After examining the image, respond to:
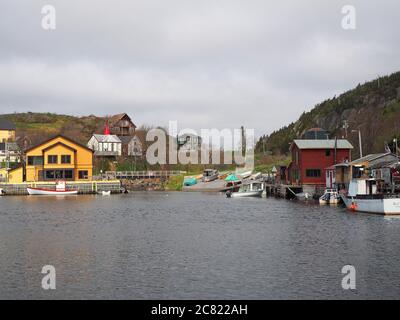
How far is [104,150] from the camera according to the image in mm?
126312

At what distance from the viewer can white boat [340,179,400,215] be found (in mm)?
45438

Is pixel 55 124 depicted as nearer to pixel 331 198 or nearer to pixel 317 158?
pixel 317 158

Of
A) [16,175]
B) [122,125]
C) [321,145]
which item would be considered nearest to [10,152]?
[16,175]

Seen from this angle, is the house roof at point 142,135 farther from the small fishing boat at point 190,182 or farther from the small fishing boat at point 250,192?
the small fishing boat at point 250,192

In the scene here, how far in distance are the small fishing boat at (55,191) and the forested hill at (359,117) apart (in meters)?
55.7

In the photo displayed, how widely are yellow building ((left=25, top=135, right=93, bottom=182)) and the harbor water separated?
1853 inches

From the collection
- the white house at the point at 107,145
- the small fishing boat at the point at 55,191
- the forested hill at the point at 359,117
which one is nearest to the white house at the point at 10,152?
the white house at the point at 107,145

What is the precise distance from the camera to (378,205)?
46.7 metres

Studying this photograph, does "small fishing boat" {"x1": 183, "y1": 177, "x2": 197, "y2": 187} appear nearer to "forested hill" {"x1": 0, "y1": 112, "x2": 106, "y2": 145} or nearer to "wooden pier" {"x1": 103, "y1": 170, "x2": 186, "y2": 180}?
"wooden pier" {"x1": 103, "y1": 170, "x2": 186, "y2": 180}

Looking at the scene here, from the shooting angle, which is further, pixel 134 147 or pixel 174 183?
pixel 134 147

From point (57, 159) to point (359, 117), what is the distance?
75.0 meters

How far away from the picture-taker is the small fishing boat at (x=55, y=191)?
8969cm

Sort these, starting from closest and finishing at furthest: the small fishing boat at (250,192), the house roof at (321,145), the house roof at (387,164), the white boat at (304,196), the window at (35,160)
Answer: the house roof at (387,164)
the white boat at (304,196)
the house roof at (321,145)
the small fishing boat at (250,192)
the window at (35,160)
